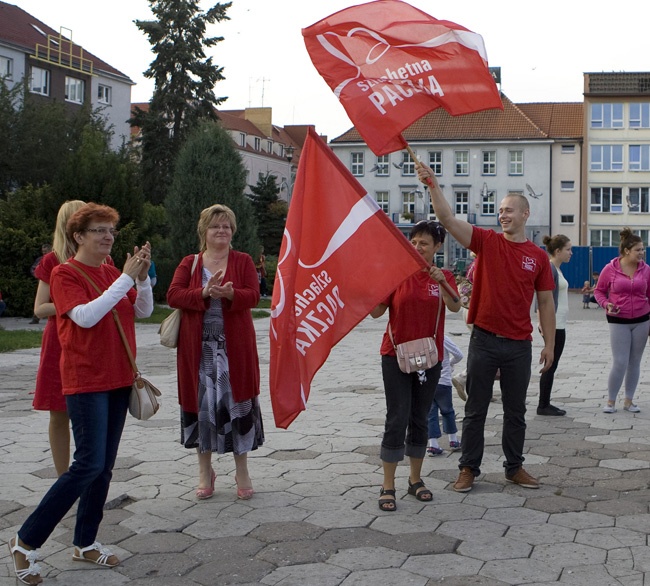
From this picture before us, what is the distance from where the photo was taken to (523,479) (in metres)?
6.30

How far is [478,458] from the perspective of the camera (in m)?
6.29

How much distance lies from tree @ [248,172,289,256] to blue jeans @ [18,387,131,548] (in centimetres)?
6007

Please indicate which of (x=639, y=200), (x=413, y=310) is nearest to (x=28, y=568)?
(x=413, y=310)

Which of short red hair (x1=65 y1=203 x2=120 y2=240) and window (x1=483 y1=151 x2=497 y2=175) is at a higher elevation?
window (x1=483 y1=151 x2=497 y2=175)

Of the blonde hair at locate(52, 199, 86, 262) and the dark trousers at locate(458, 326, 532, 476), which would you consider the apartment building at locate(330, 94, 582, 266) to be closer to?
the dark trousers at locate(458, 326, 532, 476)

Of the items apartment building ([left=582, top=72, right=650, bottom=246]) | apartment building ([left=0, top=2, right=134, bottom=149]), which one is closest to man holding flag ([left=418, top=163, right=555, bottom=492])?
apartment building ([left=0, top=2, right=134, bottom=149])

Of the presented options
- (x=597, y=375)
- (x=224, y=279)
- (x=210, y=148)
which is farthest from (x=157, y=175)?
(x=224, y=279)

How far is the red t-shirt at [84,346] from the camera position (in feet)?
15.1

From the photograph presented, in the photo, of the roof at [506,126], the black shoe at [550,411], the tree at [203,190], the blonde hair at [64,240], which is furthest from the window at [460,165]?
the blonde hair at [64,240]

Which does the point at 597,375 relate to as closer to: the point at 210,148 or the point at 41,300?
the point at 41,300

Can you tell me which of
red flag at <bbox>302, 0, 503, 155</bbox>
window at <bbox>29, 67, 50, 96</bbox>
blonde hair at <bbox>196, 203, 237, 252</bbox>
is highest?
window at <bbox>29, 67, 50, 96</bbox>

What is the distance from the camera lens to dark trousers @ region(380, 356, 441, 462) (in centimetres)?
586

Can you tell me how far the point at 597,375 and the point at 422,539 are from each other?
8149mm

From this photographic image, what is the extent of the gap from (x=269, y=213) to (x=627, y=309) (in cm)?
5683
